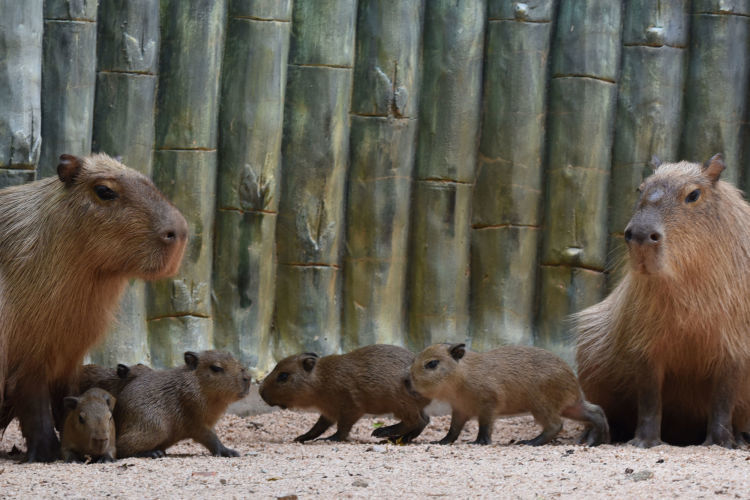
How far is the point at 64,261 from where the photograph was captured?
541 cm

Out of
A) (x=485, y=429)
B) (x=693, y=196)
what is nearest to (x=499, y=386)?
(x=485, y=429)

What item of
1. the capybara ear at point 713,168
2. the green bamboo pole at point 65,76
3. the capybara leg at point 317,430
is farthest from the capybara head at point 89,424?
the capybara ear at point 713,168

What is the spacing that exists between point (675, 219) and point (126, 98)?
3.07 meters

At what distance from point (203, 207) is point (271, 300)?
72 centimetres

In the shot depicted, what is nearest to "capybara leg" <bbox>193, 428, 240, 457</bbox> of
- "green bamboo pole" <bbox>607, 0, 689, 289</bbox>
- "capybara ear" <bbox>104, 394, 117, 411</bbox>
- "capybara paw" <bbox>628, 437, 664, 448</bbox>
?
"capybara ear" <bbox>104, 394, 117, 411</bbox>

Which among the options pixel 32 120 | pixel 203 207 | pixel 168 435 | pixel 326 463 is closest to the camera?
pixel 326 463

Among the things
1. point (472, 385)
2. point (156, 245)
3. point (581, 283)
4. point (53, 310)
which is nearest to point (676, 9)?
point (581, 283)

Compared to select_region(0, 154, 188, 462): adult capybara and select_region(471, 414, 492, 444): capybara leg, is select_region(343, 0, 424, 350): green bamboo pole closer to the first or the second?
select_region(471, 414, 492, 444): capybara leg

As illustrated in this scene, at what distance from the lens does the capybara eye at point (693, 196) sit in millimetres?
5753

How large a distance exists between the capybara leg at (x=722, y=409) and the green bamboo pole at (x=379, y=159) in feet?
6.94

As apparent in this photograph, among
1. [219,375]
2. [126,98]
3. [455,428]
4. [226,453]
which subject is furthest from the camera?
[126,98]

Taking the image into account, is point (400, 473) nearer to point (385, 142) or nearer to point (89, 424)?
point (89, 424)

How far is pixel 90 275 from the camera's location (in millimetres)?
5457

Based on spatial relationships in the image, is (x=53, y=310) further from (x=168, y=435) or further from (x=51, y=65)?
(x=51, y=65)
